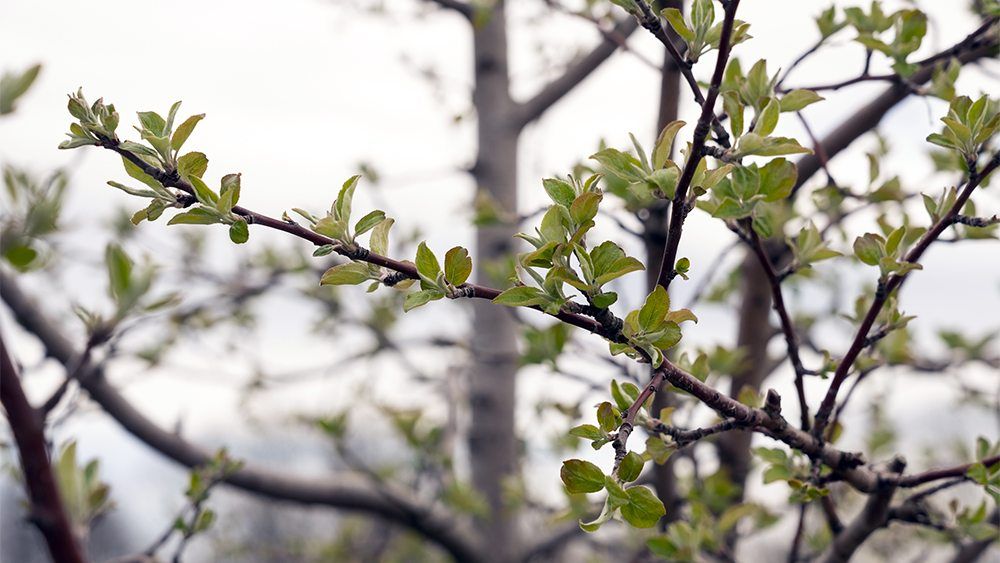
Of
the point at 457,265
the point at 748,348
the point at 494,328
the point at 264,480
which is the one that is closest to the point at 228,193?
the point at 457,265

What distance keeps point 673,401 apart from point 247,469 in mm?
938

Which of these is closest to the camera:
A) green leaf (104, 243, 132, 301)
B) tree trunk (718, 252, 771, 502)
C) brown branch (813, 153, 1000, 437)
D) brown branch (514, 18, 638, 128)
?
brown branch (813, 153, 1000, 437)

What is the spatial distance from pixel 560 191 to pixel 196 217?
0.67ft

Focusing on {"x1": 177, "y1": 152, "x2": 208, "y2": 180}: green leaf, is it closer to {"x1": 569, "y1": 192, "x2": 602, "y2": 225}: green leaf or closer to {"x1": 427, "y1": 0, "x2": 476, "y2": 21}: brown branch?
{"x1": 569, "y1": 192, "x2": 602, "y2": 225}: green leaf

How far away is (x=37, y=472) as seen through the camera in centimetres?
56

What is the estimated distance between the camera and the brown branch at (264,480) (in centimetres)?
120

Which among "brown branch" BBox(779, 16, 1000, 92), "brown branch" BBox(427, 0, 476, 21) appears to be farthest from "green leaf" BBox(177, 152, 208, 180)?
"brown branch" BBox(427, 0, 476, 21)

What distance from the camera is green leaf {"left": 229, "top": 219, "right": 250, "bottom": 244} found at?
0.42 m

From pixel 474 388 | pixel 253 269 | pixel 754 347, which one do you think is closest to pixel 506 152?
pixel 474 388

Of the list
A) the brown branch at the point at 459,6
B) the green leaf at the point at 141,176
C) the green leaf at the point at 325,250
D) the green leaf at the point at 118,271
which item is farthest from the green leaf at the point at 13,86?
the brown branch at the point at 459,6

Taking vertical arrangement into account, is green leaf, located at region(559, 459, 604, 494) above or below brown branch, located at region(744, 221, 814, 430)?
below

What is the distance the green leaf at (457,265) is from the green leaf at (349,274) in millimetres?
46

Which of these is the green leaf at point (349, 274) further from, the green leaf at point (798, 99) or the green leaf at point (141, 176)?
the green leaf at point (798, 99)

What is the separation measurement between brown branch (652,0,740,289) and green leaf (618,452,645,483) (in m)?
0.10
